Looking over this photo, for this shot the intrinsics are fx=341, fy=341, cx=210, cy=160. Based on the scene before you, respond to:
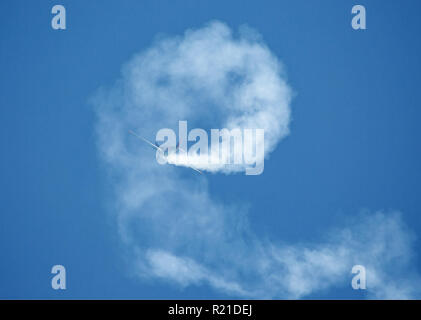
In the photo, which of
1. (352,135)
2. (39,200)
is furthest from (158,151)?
(352,135)

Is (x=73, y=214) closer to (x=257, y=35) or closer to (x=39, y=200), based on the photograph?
(x=39, y=200)

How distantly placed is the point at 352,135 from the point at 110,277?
5660mm

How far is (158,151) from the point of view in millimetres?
6668

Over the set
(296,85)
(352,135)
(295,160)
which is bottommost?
(295,160)

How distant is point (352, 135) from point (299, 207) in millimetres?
1807

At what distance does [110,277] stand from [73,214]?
1.48 m

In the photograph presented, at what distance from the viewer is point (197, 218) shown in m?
6.78

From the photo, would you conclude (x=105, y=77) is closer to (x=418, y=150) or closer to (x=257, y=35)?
(x=257, y=35)
